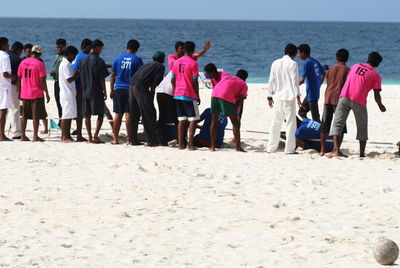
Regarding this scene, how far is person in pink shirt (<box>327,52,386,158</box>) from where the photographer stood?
10.0m

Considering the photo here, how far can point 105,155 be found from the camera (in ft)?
33.7

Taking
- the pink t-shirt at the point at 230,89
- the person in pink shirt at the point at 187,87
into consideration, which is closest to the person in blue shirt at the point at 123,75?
the person in pink shirt at the point at 187,87

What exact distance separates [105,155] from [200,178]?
197 centimetres

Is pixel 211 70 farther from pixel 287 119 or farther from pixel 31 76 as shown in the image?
pixel 31 76

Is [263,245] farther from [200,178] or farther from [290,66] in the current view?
[290,66]

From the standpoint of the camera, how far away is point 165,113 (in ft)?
37.3

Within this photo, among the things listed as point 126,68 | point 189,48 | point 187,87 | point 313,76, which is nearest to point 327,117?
point 313,76

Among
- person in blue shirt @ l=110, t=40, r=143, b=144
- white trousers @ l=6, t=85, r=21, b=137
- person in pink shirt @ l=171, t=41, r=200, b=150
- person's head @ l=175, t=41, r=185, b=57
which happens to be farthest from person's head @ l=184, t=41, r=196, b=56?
white trousers @ l=6, t=85, r=21, b=137

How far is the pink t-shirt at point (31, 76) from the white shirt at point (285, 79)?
3390mm

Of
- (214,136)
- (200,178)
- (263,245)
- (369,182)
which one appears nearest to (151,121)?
(214,136)

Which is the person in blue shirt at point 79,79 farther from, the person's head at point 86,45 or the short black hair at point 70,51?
the short black hair at point 70,51

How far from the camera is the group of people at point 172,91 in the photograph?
34.2ft

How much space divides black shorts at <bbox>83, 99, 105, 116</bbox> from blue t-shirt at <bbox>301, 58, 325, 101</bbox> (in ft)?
9.83

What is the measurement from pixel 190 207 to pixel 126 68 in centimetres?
425
